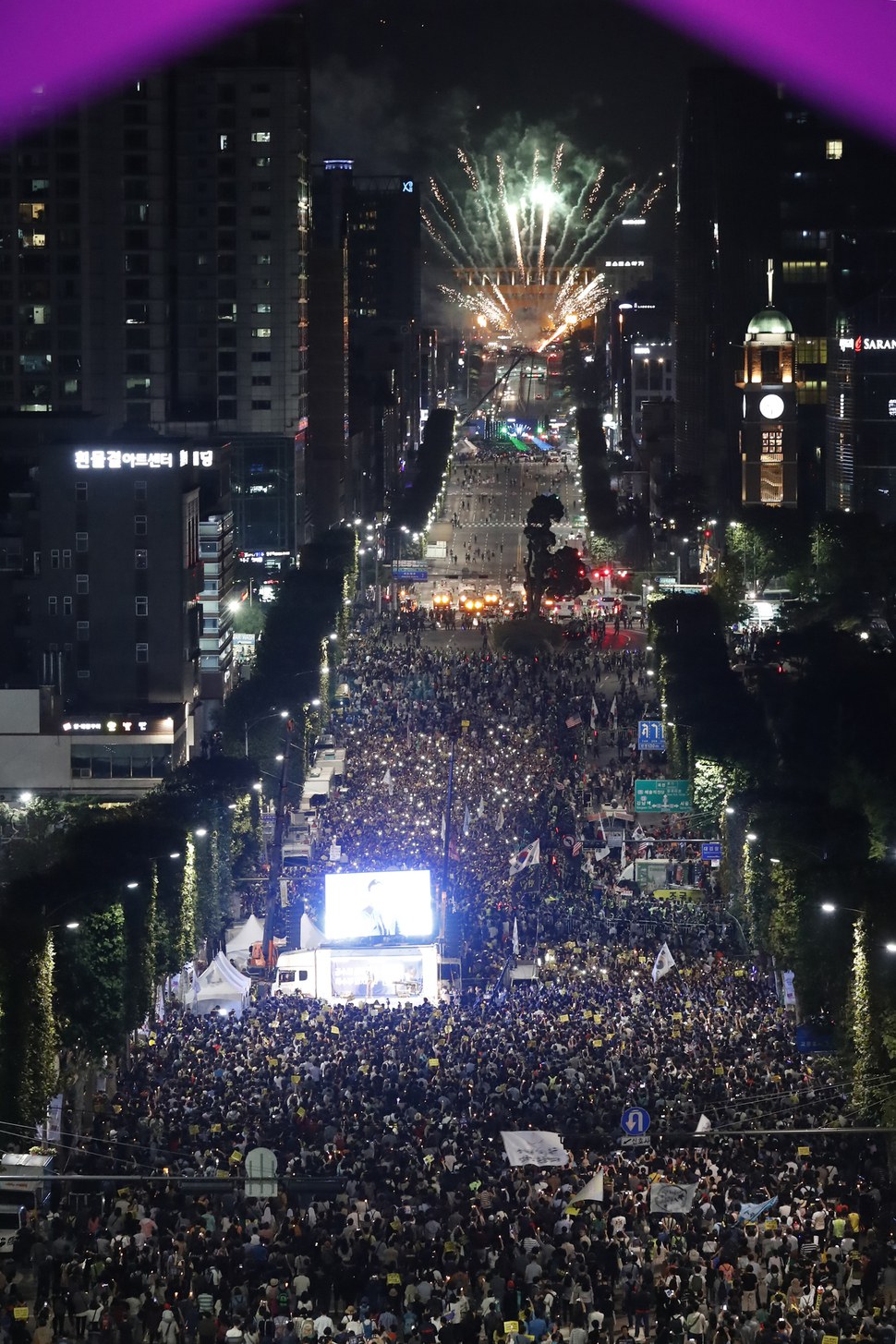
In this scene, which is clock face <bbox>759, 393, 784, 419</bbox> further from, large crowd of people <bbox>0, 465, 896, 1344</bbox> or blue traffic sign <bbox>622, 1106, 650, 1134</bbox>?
blue traffic sign <bbox>622, 1106, 650, 1134</bbox>

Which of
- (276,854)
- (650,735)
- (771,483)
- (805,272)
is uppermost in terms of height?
(805,272)

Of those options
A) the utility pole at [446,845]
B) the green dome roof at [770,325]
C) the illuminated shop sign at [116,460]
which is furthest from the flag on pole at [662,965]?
the green dome roof at [770,325]

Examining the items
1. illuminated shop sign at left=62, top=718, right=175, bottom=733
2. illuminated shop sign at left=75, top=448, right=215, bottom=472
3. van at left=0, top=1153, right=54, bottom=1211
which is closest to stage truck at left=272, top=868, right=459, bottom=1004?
van at left=0, top=1153, right=54, bottom=1211

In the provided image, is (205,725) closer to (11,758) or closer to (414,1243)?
(11,758)

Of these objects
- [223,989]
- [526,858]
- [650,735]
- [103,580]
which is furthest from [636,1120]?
[103,580]

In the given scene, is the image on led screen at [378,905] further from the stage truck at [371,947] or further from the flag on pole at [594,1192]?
the flag on pole at [594,1192]

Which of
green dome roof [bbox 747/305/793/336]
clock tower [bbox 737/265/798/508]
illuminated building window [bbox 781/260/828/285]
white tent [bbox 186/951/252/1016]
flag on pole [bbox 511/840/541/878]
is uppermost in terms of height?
illuminated building window [bbox 781/260/828/285]

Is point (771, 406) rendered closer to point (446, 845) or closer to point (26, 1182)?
point (446, 845)
